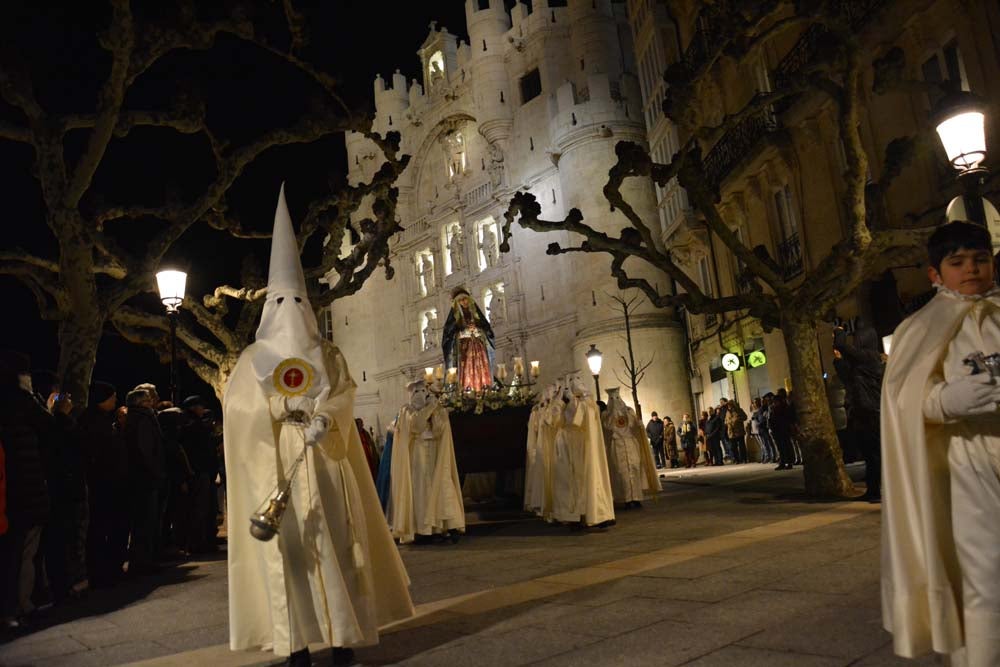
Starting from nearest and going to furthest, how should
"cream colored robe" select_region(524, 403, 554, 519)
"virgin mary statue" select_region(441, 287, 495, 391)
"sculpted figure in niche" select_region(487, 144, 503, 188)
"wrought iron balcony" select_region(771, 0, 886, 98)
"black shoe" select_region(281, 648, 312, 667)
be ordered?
"black shoe" select_region(281, 648, 312, 667)
"cream colored robe" select_region(524, 403, 554, 519)
"wrought iron balcony" select_region(771, 0, 886, 98)
"virgin mary statue" select_region(441, 287, 495, 391)
"sculpted figure in niche" select_region(487, 144, 503, 188)

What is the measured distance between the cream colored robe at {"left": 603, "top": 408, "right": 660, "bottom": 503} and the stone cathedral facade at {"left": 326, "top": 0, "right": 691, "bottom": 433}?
64.5ft

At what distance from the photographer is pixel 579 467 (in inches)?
402

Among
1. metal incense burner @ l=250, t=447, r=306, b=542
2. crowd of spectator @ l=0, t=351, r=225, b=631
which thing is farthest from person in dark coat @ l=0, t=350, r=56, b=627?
metal incense burner @ l=250, t=447, r=306, b=542

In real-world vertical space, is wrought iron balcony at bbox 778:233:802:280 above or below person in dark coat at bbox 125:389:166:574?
above

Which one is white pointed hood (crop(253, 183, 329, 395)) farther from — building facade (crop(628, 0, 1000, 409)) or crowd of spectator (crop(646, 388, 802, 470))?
crowd of spectator (crop(646, 388, 802, 470))

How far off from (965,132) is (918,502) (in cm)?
516

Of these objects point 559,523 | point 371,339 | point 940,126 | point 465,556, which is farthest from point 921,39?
point 371,339

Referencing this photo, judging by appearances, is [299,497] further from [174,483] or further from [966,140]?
[174,483]

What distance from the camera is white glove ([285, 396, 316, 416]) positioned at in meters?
4.31

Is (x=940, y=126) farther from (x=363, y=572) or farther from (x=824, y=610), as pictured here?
(x=363, y=572)

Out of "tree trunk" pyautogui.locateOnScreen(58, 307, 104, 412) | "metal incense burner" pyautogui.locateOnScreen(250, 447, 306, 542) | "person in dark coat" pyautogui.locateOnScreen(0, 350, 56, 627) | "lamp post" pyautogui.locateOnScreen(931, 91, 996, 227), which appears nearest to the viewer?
"metal incense burner" pyautogui.locateOnScreen(250, 447, 306, 542)

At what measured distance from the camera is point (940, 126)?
6867 mm

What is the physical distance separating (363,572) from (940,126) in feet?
21.1

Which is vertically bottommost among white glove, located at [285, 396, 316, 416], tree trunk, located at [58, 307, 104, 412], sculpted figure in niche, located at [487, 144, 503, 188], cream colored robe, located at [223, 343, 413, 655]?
cream colored robe, located at [223, 343, 413, 655]
